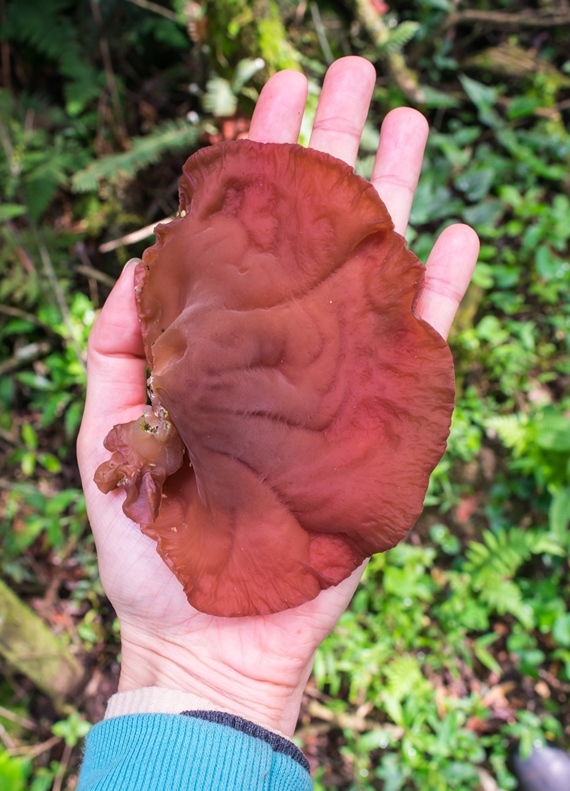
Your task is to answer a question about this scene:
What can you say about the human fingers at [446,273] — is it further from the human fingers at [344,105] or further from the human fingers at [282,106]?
the human fingers at [282,106]

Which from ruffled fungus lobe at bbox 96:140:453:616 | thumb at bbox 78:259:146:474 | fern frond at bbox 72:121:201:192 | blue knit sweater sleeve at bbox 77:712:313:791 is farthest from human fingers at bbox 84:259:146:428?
fern frond at bbox 72:121:201:192

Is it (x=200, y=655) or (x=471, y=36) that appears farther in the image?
(x=471, y=36)

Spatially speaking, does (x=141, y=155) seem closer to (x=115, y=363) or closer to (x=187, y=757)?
(x=115, y=363)

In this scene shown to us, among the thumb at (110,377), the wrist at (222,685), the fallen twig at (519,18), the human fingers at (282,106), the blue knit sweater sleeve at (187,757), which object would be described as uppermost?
the human fingers at (282,106)

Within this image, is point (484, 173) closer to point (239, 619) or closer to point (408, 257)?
point (408, 257)

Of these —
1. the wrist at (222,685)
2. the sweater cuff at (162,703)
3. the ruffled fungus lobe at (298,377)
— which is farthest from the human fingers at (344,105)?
the sweater cuff at (162,703)

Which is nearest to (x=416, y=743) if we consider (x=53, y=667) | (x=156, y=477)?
(x=53, y=667)
